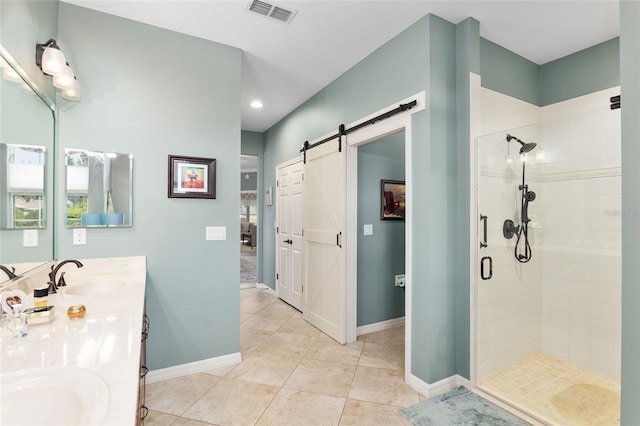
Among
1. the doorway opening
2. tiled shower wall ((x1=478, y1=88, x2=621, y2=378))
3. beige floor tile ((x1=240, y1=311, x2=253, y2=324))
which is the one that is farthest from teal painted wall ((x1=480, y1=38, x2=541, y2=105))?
the doorway opening

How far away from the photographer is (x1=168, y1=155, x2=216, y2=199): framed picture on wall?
8.23ft

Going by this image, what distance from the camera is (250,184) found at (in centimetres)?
1116

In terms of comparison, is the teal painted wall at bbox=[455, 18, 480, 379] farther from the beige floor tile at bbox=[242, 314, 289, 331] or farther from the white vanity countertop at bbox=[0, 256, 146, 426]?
the white vanity countertop at bbox=[0, 256, 146, 426]

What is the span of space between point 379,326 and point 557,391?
1.70 m

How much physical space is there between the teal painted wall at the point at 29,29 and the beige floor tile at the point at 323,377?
265 cm

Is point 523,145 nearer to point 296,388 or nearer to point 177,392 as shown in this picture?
point 296,388

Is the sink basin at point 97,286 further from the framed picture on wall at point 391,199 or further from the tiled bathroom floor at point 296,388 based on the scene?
the framed picture on wall at point 391,199

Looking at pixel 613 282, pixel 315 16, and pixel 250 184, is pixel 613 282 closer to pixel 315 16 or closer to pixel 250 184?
pixel 315 16

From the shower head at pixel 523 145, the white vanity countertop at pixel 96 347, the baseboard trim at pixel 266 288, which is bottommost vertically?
the baseboard trim at pixel 266 288

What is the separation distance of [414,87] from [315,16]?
94 cm

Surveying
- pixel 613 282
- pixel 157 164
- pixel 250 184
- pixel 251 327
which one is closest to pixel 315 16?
pixel 157 164

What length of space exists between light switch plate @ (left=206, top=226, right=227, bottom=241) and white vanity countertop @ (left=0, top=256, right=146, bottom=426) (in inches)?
39.8

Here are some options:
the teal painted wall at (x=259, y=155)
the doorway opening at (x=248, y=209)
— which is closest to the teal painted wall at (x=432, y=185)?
the teal painted wall at (x=259, y=155)

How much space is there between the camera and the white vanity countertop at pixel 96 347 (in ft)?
2.56
